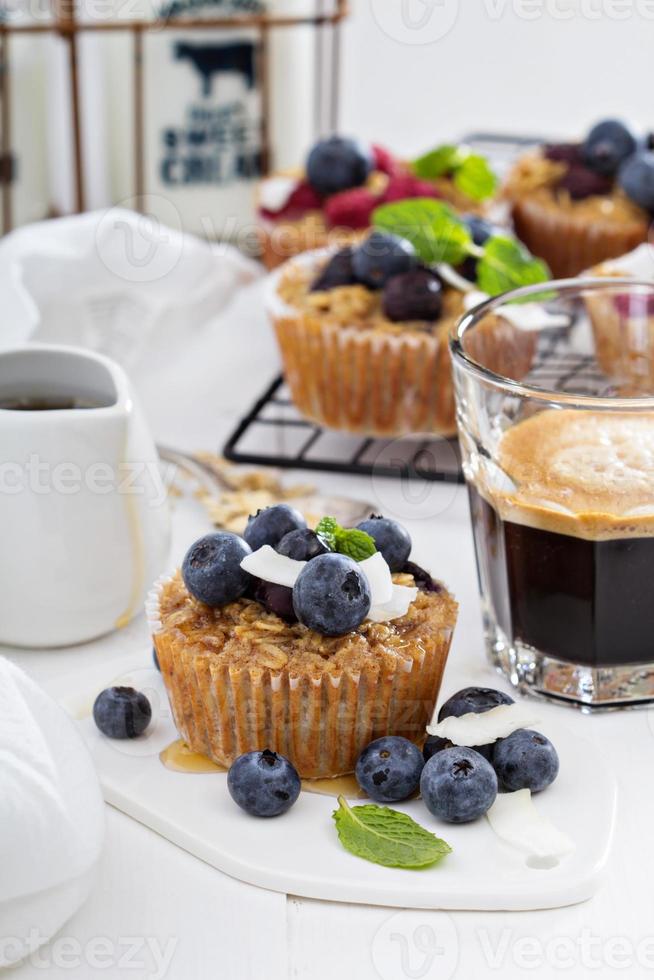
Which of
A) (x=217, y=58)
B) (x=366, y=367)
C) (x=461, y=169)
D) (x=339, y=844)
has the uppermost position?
(x=217, y=58)

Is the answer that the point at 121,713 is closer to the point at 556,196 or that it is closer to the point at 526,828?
the point at 526,828

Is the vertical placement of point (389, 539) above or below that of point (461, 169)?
below

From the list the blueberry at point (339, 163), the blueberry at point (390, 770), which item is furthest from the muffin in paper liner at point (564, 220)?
the blueberry at point (390, 770)

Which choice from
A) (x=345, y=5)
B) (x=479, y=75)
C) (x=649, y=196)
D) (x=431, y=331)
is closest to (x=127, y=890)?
(x=431, y=331)

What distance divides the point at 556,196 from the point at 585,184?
0.16 feet

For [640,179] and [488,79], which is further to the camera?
[488,79]

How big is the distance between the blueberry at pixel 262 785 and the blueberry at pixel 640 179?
48.6 inches

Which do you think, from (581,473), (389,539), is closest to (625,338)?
(581,473)

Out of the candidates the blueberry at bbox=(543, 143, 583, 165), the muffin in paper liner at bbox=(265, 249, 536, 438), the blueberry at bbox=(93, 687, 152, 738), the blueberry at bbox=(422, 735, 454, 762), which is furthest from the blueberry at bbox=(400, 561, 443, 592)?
the blueberry at bbox=(543, 143, 583, 165)

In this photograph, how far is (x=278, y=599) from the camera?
959mm

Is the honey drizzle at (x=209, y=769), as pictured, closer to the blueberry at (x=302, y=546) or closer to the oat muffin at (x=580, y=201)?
the blueberry at (x=302, y=546)

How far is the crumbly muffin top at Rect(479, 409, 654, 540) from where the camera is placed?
3.37ft

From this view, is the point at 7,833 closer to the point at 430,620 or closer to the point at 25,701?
the point at 25,701

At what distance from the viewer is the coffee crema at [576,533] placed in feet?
3.39
